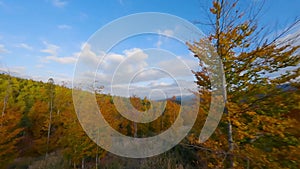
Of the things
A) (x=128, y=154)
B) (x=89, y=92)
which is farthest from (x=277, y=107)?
(x=128, y=154)

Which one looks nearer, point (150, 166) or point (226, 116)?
point (226, 116)

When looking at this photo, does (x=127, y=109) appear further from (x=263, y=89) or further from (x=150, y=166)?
(x=263, y=89)

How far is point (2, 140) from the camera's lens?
10.4 m

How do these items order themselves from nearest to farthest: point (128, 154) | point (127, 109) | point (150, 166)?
point (150, 166)
point (128, 154)
point (127, 109)

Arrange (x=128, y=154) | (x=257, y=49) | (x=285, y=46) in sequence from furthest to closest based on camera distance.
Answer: (x=128, y=154), (x=257, y=49), (x=285, y=46)

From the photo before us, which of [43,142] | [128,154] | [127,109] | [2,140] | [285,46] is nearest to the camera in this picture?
[285,46]

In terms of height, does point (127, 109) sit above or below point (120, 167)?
above

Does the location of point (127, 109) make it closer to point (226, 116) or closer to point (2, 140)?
point (2, 140)

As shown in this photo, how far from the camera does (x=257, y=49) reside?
3516 mm

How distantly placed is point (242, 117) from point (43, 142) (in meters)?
17.3

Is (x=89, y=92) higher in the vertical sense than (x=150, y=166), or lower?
higher

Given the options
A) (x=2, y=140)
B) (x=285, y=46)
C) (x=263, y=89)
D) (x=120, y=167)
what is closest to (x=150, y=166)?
(x=120, y=167)

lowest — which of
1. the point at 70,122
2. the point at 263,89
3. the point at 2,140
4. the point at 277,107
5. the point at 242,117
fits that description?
the point at 2,140

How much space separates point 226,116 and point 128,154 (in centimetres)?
1200
